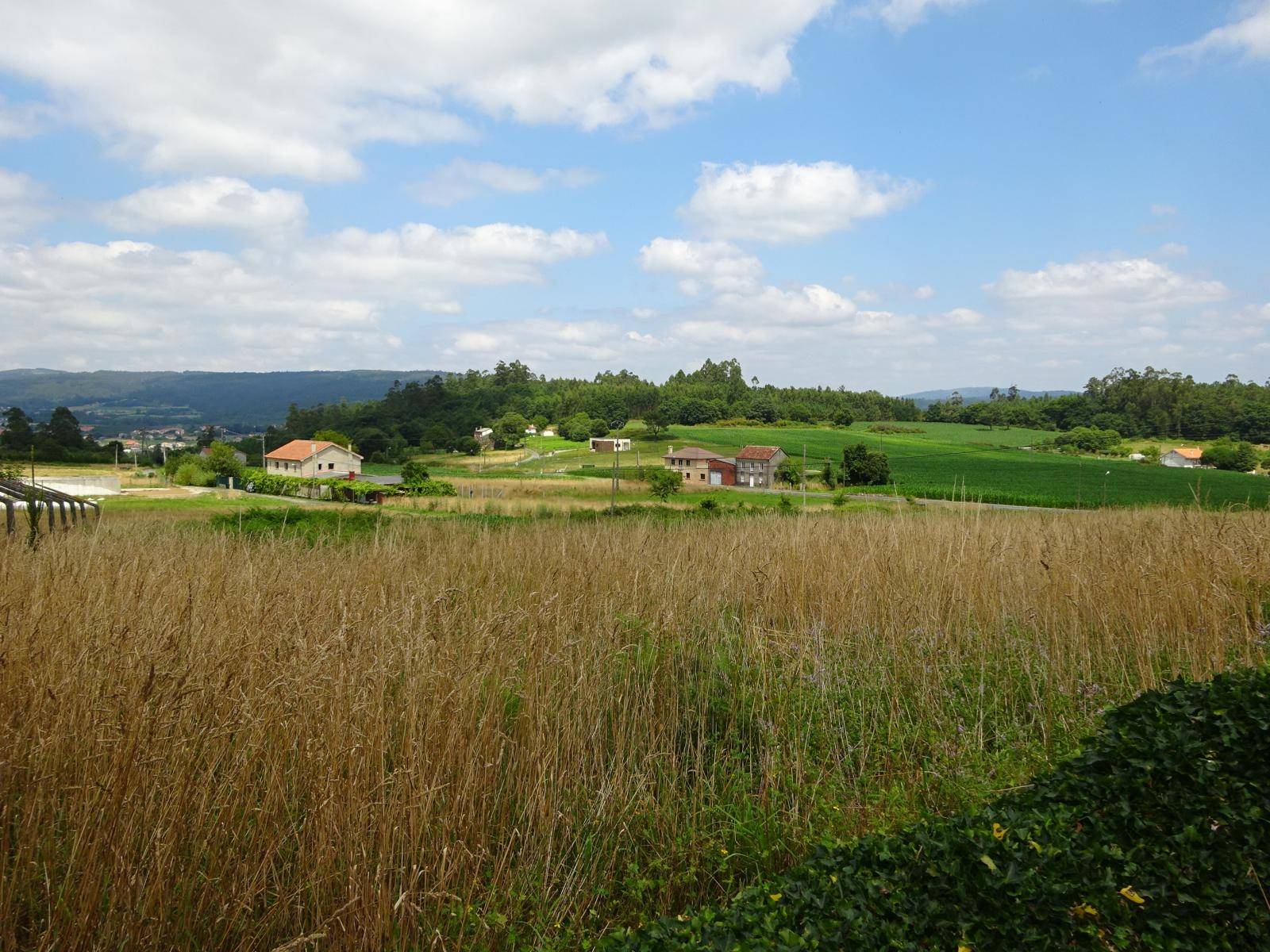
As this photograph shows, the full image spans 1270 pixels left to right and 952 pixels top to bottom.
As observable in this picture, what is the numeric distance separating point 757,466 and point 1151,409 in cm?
3793

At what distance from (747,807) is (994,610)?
11.8 ft

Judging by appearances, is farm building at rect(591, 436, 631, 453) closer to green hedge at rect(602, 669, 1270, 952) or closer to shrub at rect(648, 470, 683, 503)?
shrub at rect(648, 470, 683, 503)

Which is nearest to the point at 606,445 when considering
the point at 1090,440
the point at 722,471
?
the point at 722,471

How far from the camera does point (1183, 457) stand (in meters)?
53.7

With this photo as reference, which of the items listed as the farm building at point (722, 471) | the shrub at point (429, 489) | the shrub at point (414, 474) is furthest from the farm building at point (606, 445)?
the shrub at point (429, 489)

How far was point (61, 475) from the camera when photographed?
46.0 metres

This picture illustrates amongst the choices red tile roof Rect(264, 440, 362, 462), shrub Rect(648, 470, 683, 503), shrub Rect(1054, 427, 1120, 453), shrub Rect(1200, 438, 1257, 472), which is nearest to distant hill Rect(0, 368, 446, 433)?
red tile roof Rect(264, 440, 362, 462)

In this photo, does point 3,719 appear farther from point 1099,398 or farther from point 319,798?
point 1099,398

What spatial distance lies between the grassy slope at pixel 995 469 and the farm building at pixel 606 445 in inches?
171

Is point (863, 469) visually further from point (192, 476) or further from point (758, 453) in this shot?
point (192, 476)

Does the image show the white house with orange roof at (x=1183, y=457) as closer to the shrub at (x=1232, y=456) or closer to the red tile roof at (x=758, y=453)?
the shrub at (x=1232, y=456)

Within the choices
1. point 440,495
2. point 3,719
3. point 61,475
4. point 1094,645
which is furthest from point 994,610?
point 61,475

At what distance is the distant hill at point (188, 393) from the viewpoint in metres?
126

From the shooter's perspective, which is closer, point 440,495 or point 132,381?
point 440,495
